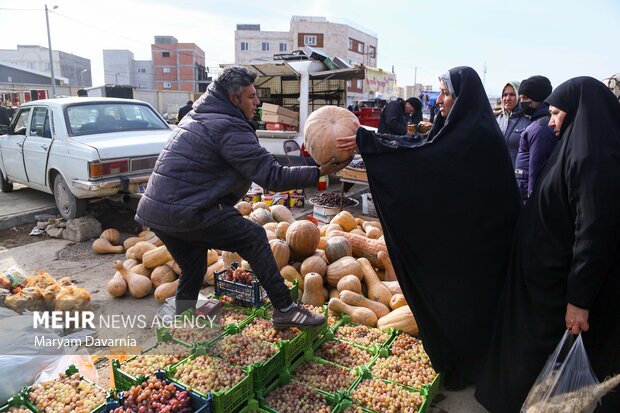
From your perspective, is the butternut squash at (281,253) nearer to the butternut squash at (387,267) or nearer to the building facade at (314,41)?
the butternut squash at (387,267)

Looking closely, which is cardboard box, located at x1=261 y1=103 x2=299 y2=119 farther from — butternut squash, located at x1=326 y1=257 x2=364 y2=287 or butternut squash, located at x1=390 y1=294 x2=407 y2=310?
butternut squash, located at x1=390 y1=294 x2=407 y2=310

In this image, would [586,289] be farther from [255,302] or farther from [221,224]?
[255,302]

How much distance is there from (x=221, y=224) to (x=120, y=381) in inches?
46.9

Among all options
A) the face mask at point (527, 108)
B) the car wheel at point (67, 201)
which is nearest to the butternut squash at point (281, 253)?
the face mask at point (527, 108)

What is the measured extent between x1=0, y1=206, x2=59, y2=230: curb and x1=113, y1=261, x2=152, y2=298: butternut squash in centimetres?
368

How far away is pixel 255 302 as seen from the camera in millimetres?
3648

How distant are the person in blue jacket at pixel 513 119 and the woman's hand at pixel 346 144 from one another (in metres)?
2.88

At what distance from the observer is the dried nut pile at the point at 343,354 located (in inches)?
127

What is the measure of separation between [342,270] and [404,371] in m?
1.51

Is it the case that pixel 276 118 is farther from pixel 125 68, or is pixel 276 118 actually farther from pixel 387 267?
pixel 125 68

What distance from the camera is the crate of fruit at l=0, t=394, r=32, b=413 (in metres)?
2.49

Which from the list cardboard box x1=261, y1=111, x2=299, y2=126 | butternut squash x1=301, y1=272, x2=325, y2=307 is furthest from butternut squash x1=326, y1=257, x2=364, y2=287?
cardboard box x1=261, y1=111, x2=299, y2=126

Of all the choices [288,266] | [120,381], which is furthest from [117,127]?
[120,381]

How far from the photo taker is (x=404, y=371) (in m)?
3.07
